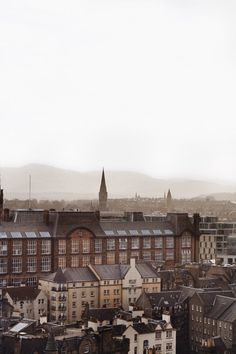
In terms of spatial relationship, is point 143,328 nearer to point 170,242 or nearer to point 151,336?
point 151,336

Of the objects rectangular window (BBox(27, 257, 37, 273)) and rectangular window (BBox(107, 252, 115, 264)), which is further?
rectangular window (BBox(107, 252, 115, 264))

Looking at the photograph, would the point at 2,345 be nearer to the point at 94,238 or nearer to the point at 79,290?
the point at 79,290

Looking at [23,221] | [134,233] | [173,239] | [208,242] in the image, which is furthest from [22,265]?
[208,242]

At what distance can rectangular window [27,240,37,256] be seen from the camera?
4385 inches

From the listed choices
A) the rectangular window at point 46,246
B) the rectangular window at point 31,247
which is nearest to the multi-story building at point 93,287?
the rectangular window at point 31,247

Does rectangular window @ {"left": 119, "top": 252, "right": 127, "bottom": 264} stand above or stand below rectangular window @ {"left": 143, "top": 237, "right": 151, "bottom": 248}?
below

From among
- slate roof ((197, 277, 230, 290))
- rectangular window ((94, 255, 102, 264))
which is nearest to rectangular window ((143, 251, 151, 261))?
rectangular window ((94, 255, 102, 264))

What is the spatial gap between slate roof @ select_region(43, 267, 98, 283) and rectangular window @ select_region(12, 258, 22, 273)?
732 inches

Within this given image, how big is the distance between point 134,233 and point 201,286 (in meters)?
29.0

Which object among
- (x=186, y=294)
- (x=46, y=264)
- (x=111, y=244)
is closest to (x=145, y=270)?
(x=186, y=294)

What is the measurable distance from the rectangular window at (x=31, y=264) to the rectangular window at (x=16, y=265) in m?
1.31

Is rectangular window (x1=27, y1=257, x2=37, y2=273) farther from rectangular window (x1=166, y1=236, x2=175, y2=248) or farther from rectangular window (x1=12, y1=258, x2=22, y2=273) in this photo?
rectangular window (x1=166, y1=236, x2=175, y2=248)

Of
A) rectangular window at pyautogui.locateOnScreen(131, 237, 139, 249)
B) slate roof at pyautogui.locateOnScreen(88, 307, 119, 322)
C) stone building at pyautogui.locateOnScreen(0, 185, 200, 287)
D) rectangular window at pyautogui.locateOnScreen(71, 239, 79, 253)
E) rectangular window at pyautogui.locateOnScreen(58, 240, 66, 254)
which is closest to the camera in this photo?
slate roof at pyautogui.locateOnScreen(88, 307, 119, 322)

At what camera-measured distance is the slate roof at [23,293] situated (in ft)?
287
